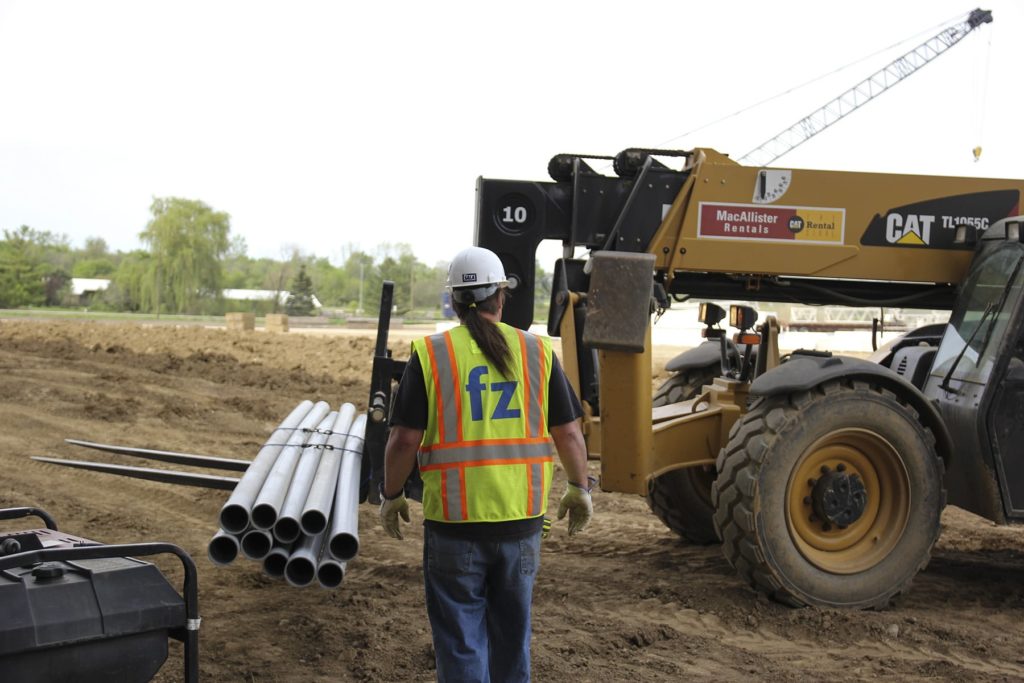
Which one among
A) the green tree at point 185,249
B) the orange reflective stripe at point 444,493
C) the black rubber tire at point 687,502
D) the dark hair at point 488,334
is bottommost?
the black rubber tire at point 687,502

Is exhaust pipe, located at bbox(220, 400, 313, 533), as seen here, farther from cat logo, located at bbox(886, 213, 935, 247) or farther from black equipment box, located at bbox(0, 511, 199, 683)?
cat logo, located at bbox(886, 213, 935, 247)

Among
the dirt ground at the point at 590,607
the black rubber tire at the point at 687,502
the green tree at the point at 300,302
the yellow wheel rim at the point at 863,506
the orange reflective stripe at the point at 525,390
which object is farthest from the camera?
the green tree at the point at 300,302

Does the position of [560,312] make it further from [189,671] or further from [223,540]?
[189,671]

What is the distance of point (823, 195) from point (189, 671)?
5262mm

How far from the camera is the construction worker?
3910 mm

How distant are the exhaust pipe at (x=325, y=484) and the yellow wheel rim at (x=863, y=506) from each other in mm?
2807

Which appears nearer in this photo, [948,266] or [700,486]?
[948,266]

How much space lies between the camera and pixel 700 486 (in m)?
8.38

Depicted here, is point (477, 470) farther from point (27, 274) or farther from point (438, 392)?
point (27, 274)

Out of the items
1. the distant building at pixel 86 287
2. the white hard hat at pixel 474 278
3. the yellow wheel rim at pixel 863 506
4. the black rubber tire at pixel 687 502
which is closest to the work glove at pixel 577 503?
the white hard hat at pixel 474 278

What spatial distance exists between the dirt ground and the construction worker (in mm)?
1481

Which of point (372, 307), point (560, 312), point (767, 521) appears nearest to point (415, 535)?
point (560, 312)

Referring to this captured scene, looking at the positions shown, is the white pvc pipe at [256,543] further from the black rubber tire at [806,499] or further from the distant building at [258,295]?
the distant building at [258,295]

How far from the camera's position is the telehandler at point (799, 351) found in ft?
21.4
